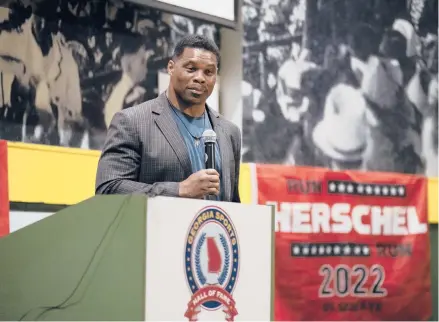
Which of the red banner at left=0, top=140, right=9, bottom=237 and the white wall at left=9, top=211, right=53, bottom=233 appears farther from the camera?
the white wall at left=9, top=211, right=53, bottom=233

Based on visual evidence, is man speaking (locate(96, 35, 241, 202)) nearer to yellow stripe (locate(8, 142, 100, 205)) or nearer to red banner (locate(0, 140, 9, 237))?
red banner (locate(0, 140, 9, 237))

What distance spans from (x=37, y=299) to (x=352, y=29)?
155 inches

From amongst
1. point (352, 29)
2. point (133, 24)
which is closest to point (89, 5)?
point (133, 24)

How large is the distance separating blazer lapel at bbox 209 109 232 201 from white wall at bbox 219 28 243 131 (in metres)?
2.34

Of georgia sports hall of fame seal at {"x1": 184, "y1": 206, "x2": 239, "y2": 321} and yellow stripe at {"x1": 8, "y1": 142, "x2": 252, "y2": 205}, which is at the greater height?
yellow stripe at {"x1": 8, "y1": 142, "x2": 252, "y2": 205}

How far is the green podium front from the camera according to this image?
6.99 feet

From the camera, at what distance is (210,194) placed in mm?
2346

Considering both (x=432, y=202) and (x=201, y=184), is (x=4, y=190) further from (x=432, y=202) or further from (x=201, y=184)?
(x=432, y=202)

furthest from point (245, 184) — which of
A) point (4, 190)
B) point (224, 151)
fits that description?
point (224, 151)

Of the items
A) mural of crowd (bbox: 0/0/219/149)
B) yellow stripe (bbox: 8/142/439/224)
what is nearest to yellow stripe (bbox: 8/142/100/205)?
yellow stripe (bbox: 8/142/439/224)

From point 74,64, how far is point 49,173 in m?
0.62

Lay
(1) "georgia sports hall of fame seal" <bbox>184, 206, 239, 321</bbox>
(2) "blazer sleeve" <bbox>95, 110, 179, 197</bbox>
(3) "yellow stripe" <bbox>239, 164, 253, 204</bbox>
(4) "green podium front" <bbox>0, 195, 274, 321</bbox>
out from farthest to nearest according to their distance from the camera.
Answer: (3) "yellow stripe" <bbox>239, 164, 253, 204</bbox> → (2) "blazer sleeve" <bbox>95, 110, 179, 197</bbox> → (1) "georgia sports hall of fame seal" <bbox>184, 206, 239, 321</bbox> → (4) "green podium front" <bbox>0, 195, 274, 321</bbox>

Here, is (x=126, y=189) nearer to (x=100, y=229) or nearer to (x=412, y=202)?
(x=100, y=229)

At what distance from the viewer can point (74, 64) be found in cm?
432
